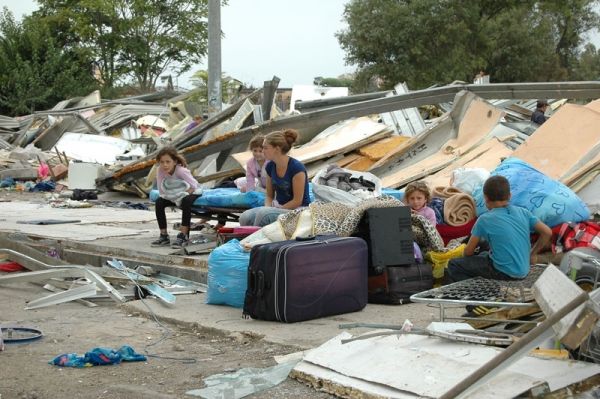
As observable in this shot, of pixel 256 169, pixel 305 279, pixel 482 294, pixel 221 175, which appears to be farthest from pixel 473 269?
pixel 221 175

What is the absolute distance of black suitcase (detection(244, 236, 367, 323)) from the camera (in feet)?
20.3

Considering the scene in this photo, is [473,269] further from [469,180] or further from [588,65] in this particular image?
[588,65]

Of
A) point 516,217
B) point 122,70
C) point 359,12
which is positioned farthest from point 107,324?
point 122,70

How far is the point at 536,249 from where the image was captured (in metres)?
7.06

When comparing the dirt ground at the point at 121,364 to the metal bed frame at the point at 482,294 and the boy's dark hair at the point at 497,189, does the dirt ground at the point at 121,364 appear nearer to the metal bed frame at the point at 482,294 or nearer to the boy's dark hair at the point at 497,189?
the metal bed frame at the point at 482,294

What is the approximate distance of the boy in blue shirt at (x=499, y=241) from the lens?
21.2 ft

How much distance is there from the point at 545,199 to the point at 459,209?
0.79 meters

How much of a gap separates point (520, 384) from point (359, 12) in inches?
1437

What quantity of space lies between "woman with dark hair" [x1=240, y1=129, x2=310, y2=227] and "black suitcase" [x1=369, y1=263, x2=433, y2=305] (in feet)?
5.07

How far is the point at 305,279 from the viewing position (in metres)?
6.25

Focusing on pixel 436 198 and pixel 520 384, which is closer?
pixel 520 384

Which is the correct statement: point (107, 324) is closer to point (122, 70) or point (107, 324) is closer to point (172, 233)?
point (172, 233)

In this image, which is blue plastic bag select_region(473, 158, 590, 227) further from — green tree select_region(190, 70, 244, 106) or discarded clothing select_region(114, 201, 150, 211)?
green tree select_region(190, 70, 244, 106)

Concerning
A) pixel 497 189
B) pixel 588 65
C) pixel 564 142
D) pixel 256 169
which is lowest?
pixel 497 189
